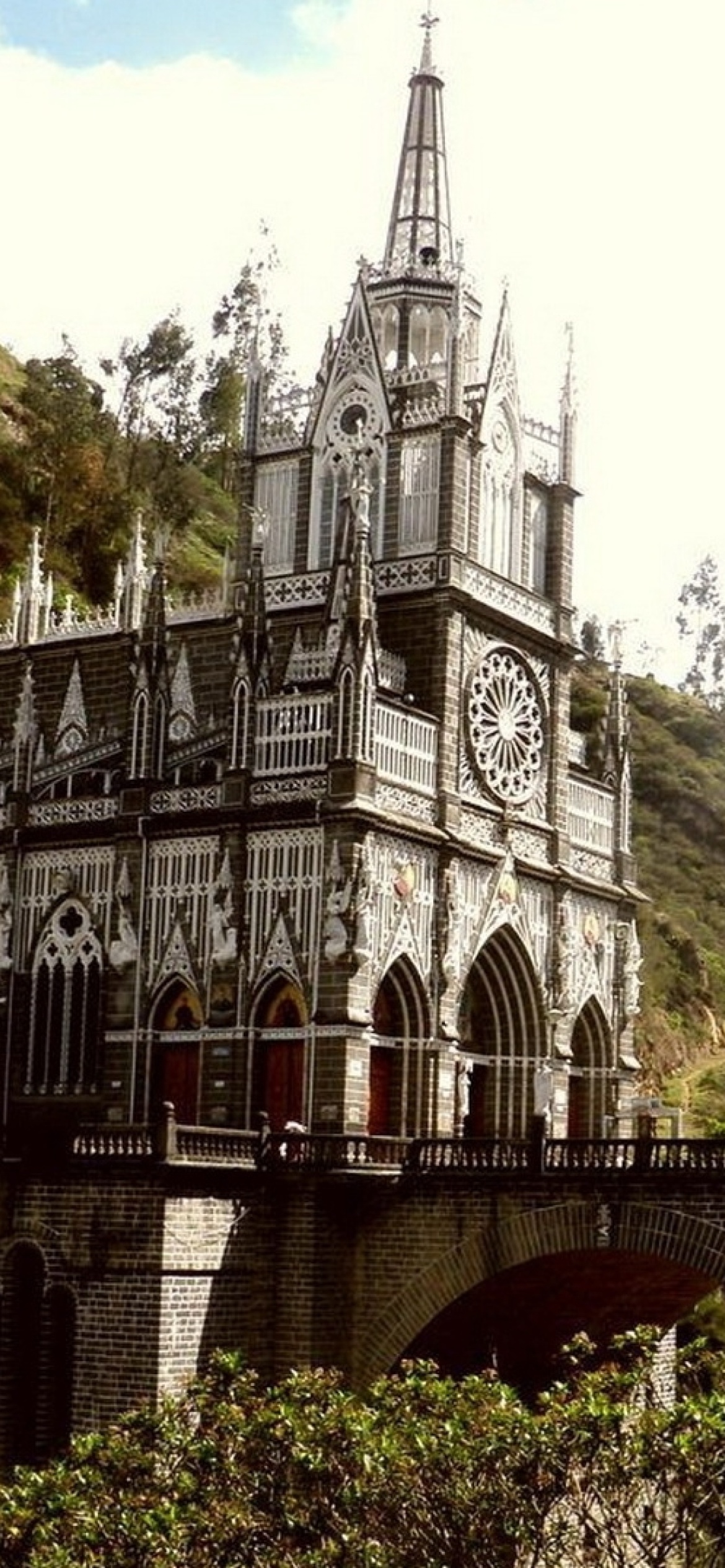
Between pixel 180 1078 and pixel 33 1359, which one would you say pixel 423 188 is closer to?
pixel 180 1078

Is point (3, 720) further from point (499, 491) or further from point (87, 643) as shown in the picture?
point (499, 491)

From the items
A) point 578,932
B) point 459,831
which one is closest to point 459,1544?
point 459,831

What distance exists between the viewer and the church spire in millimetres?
50625

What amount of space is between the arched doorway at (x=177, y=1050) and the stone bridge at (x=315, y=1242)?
14.4 feet

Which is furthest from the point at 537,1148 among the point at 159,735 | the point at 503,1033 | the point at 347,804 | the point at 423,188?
the point at 423,188

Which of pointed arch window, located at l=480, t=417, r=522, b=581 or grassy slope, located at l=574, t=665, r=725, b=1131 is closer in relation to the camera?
pointed arch window, located at l=480, t=417, r=522, b=581

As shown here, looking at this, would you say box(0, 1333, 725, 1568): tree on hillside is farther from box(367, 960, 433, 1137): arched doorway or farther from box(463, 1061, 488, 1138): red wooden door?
box(463, 1061, 488, 1138): red wooden door

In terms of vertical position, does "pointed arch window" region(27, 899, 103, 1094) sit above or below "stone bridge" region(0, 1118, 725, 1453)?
above

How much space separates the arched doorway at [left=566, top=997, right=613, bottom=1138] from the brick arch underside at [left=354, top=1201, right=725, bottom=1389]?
19.4ft

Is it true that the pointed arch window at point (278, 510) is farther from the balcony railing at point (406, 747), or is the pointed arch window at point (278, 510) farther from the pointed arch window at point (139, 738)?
the balcony railing at point (406, 747)

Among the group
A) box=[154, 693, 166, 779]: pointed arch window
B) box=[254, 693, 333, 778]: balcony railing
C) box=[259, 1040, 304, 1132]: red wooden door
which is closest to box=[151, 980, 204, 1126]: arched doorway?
box=[259, 1040, 304, 1132]: red wooden door

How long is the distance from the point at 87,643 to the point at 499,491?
8.74 metres

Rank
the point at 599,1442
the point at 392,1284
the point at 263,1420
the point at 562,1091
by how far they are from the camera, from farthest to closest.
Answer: the point at 562,1091 → the point at 392,1284 → the point at 263,1420 → the point at 599,1442

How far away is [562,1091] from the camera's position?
48.1 m
